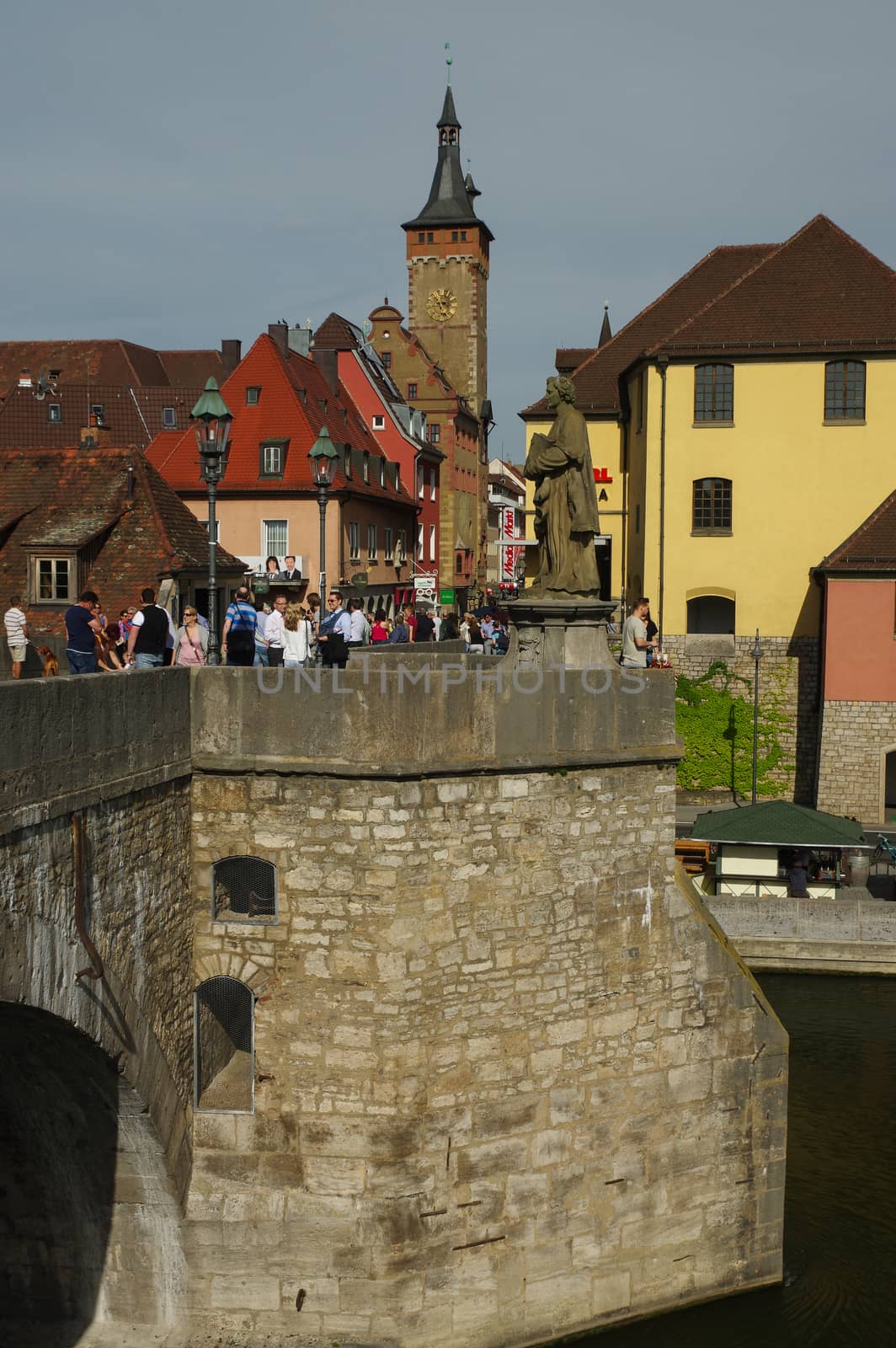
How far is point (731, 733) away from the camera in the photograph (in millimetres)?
33656

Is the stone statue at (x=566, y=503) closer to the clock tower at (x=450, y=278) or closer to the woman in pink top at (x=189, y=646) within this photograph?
the woman in pink top at (x=189, y=646)

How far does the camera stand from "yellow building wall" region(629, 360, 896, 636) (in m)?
33.1

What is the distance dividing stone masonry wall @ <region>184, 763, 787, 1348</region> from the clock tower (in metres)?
63.6

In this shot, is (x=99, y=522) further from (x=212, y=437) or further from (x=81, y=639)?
(x=81, y=639)

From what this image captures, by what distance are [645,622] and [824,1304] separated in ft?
25.6

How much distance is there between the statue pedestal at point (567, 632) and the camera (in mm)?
13594

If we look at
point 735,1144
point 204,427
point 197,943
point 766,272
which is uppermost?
point 766,272

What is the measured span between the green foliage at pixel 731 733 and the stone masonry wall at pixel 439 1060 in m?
20.7

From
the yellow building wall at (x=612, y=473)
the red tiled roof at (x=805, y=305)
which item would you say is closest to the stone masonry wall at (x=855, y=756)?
the red tiled roof at (x=805, y=305)

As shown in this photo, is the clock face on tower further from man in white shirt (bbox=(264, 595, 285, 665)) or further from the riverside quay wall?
the riverside quay wall

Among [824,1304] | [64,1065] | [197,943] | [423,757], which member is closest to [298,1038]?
[197,943]

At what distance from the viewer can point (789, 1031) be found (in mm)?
21703

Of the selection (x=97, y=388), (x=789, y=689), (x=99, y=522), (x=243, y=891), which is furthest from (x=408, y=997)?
(x=97, y=388)

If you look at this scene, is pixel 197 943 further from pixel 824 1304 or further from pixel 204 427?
pixel 824 1304
